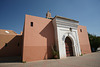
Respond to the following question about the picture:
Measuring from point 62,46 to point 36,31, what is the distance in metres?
4.09

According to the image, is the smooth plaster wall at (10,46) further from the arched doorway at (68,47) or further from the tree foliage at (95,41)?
the tree foliage at (95,41)

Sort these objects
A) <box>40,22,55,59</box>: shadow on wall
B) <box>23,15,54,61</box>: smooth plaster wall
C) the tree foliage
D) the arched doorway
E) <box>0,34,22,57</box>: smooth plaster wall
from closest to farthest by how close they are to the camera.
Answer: <box>23,15,54,61</box>: smooth plaster wall, <box>40,22,55,59</box>: shadow on wall, the arched doorway, <box>0,34,22,57</box>: smooth plaster wall, the tree foliage

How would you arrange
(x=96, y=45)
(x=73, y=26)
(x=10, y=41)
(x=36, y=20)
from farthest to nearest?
(x=96, y=45) → (x=10, y=41) → (x=73, y=26) → (x=36, y=20)

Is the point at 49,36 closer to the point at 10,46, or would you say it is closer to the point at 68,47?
the point at 68,47

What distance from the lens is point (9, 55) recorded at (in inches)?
425

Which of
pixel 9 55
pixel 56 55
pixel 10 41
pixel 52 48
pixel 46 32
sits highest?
pixel 46 32

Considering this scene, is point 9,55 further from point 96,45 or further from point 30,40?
point 96,45

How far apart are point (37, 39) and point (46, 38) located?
4.15ft

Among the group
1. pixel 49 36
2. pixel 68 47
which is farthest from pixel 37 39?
pixel 68 47

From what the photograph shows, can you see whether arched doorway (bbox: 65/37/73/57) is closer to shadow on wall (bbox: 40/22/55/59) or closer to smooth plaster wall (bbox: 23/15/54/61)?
shadow on wall (bbox: 40/22/55/59)

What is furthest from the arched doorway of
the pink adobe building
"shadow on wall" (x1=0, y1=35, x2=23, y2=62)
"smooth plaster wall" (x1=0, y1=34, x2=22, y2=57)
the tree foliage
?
the tree foliage

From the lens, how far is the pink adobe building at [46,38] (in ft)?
21.5

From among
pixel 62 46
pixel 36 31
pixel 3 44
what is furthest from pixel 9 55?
pixel 62 46

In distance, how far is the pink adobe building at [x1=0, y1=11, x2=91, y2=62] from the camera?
21.5 ft
